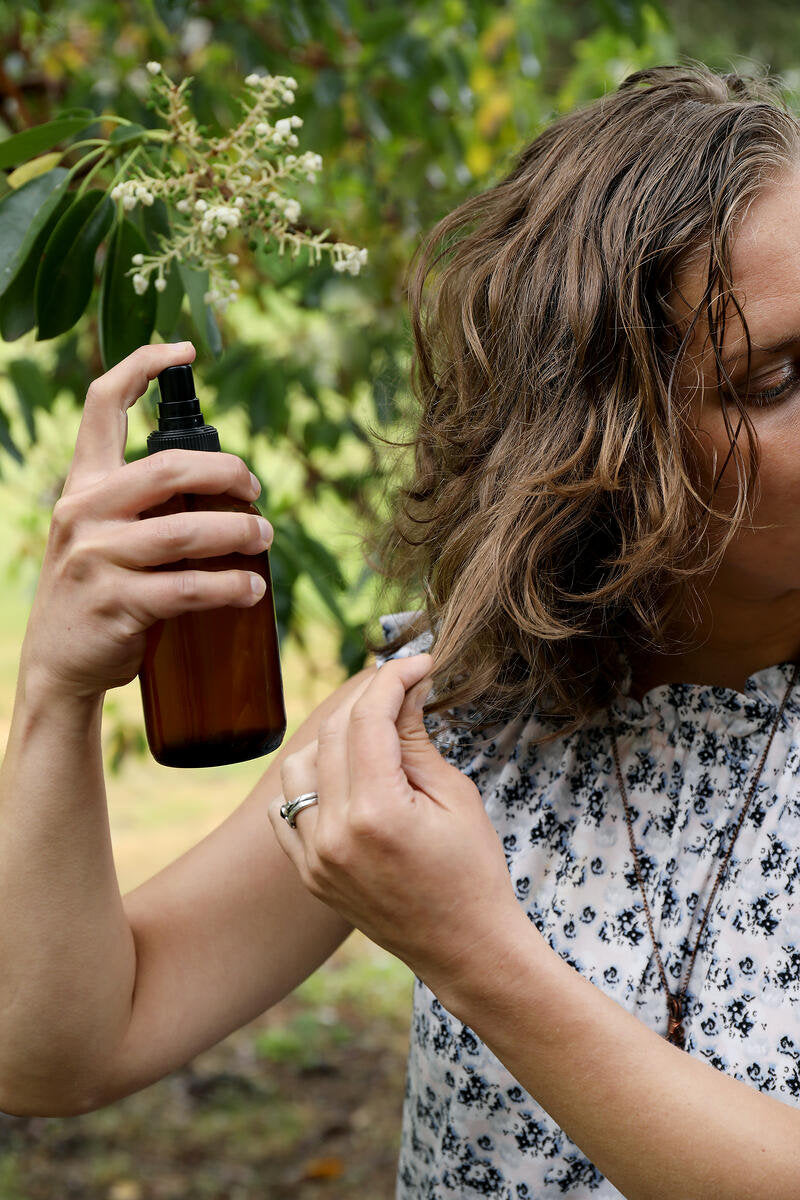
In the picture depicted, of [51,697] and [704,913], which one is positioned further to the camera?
[704,913]

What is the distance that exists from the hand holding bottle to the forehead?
455 millimetres

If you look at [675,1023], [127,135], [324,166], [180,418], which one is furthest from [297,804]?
[324,166]

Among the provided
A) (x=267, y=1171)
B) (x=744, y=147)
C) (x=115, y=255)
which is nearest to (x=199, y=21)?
(x=115, y=255)

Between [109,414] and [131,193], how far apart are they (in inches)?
11.3

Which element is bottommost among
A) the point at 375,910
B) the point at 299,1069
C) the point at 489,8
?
the point at 299,1069

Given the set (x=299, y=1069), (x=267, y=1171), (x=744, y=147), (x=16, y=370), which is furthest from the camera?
(x=299, y=1069)

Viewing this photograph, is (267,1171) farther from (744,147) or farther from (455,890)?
(744,147)

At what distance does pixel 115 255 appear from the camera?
47.1 inches

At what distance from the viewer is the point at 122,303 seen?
122cm

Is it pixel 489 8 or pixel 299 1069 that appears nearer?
pixel 489 8

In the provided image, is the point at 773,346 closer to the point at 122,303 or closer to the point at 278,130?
the point at 278,130

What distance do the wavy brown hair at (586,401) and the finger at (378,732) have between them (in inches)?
5.5

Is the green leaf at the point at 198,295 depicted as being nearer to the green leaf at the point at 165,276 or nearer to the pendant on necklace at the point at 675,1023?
the green leaf at the point at 165,276

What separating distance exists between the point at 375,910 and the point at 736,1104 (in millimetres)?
324
